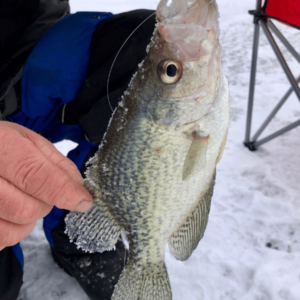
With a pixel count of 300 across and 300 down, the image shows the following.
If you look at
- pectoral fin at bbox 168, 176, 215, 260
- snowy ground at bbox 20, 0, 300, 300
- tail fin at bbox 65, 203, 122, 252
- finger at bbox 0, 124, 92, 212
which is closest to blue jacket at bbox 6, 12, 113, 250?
finger at bbox 0, 124, 92, 212

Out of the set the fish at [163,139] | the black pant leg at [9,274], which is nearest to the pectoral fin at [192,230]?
the fish at [163,139]

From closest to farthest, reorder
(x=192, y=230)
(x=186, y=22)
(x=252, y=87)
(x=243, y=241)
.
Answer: (x=186, y=22) → (x=192, y=230) → (x=243, y=241) → (x=252, y=87)

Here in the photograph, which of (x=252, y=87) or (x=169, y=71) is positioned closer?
(x=169, y=71)

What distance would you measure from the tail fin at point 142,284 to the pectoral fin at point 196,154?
0.51 meters

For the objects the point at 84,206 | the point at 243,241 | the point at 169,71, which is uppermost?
the point at 169,71

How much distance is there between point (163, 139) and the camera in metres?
0.92

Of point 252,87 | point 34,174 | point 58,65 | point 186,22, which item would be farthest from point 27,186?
point 252,87

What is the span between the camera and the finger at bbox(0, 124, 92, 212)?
85cm

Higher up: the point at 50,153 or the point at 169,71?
the point at 169,71

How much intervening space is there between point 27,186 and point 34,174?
0.05m

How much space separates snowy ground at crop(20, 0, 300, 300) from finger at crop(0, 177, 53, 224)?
1.26m

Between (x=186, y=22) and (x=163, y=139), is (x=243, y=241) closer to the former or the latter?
(x=163, y=139)

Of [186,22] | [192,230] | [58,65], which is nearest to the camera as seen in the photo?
[186,22]

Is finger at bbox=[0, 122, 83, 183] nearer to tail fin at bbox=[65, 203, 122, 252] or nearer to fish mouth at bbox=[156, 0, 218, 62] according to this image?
tail fin at bbox=[65, 203, 122, 252]
